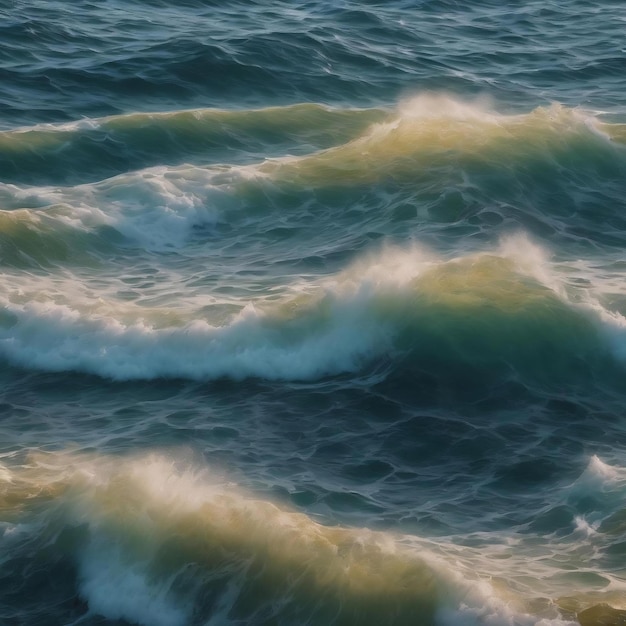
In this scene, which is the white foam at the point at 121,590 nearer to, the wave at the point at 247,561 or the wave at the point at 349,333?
the wave at the point at 247,561

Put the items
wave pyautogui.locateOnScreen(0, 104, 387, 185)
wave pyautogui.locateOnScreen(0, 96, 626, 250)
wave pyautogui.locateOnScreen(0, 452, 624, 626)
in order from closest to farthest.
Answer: wave pyautogui.locateOnScreen(0, 452, 624, 626), wave pyautogui.locateOnScreen(0, 96, 626, 250), wave pyautogui.locateOnScreen(0, 104, 387, 185)

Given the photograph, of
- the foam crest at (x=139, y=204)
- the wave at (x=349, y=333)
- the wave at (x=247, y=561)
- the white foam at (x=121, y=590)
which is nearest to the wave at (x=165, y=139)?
the foam crest at (x=139, y=204)

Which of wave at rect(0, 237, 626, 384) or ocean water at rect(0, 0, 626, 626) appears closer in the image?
ocean water at rect(0, 0, 626, 626)

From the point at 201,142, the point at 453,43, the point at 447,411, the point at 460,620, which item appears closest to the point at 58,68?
the point at 201,142

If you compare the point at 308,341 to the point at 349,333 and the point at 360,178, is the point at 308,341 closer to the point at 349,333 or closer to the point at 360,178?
the point at 349,333

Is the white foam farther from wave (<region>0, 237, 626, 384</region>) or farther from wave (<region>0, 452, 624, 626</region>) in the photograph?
wave (<region>0, 237, 626, 384</region>)

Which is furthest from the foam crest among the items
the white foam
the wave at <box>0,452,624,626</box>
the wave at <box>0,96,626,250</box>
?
the white foam

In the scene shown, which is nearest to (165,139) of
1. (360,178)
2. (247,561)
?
(360,178)
